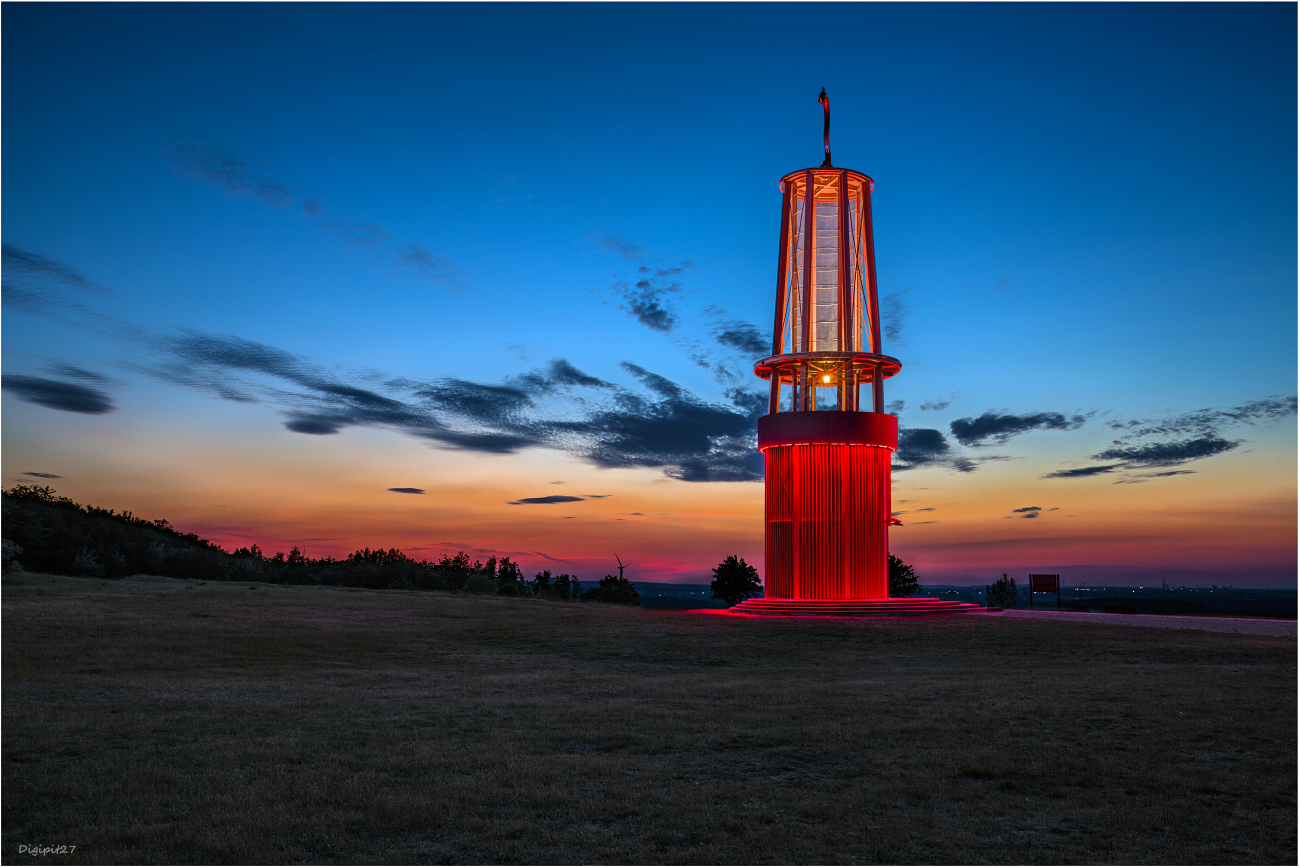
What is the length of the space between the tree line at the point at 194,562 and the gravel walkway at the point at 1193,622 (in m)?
20.6

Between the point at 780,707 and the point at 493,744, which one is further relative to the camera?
the point at 780,707

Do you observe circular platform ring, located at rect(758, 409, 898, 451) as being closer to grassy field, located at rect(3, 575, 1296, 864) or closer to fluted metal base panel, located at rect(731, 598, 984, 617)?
fluted metal base panel, located at rect(731, 598, 984, 617)

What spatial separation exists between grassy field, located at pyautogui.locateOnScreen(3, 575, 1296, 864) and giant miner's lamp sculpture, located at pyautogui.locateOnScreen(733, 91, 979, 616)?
440 inches

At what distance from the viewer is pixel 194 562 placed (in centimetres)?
5431

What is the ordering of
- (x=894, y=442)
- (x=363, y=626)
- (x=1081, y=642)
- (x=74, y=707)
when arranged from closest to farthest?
1. (x=74, y=707)
2. (x=1081, y=642)
3. (x=363, y=626)
4. (x=894, y=442)

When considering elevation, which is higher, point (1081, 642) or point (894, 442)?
point (894, 442)

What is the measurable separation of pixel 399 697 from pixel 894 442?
2212cm

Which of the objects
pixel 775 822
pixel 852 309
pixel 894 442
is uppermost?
pixel 852 309

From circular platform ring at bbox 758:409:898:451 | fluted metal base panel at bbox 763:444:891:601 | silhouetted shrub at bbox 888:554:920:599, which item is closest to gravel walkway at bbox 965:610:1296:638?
fluted metal base panel at bbox 763:444:891:601

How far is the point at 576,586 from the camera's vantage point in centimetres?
6431

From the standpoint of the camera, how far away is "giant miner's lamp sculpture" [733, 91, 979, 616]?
32062 mm

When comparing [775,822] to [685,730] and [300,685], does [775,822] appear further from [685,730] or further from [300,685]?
[300,685]

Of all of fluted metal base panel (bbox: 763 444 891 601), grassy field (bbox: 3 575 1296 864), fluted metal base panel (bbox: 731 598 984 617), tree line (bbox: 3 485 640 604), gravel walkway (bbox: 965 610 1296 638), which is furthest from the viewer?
tree line (bbox: 3 485 640 604)

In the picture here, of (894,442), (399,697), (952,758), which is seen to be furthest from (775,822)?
(894,442)
